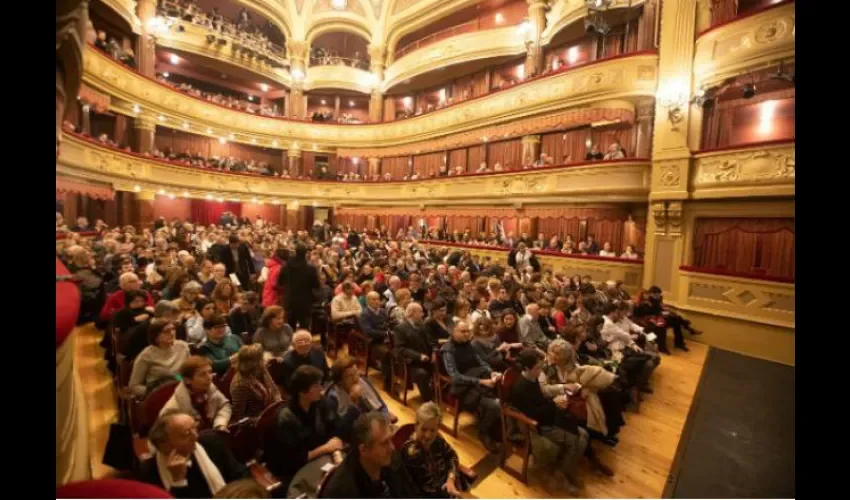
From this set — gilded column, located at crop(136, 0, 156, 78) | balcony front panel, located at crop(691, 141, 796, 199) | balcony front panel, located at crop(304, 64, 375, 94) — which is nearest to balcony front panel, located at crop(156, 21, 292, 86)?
gilded column, located at crop(136, 0, 156, 78)

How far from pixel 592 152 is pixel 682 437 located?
7505mm

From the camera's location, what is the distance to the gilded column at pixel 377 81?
16.5m

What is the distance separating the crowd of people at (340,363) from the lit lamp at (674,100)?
3674 millimetres

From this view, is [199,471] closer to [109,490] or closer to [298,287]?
[109,490]

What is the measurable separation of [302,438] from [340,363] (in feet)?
1.72

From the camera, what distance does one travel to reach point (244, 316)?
11.8 ft

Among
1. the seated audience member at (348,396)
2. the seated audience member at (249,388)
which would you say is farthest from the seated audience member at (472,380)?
the seated audience member at (249,388)

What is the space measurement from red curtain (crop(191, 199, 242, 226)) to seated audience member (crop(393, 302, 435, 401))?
14483mm

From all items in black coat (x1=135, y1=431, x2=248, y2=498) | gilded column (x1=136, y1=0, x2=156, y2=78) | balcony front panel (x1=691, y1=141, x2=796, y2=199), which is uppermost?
gilded column (x1=136, y1=0, x2=156, y2=78)

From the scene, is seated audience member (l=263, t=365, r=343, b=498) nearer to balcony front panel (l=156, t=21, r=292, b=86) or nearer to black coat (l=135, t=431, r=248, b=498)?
black coat (l=135, t=431, r=248, b=498)

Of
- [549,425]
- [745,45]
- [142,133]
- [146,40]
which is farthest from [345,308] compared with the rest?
[146,40]

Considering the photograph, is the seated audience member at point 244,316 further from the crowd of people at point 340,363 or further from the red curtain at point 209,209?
the red curtain at point 209,209

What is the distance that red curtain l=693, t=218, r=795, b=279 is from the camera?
5.60 m
